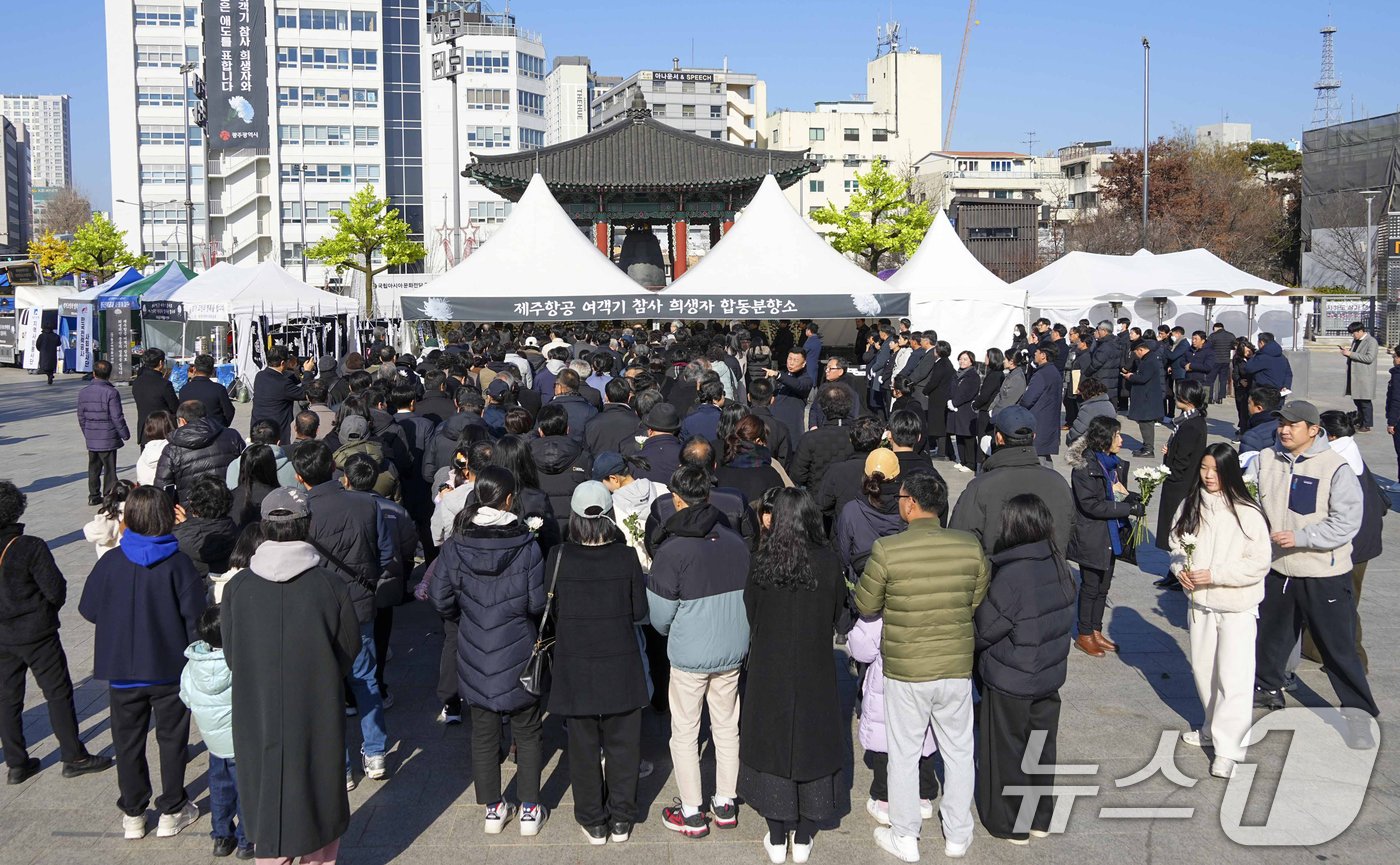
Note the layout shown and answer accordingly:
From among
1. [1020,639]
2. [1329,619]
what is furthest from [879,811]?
[1329,619]

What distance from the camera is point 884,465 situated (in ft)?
18.7

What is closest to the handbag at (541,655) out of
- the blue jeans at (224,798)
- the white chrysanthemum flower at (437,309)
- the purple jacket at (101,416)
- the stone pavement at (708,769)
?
the stone pavement at (708,769)

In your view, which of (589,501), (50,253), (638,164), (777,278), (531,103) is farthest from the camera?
(531,103)

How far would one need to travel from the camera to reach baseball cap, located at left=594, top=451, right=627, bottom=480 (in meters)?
6.06

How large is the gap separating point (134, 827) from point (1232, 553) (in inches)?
203

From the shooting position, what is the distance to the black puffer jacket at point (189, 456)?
7.44 metres

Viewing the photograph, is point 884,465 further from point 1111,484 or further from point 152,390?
point 152,390

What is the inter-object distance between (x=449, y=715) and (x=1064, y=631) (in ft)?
11.1

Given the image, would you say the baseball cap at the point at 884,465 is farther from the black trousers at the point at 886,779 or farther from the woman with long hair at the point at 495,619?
the woman with long hair at the point at 495,619

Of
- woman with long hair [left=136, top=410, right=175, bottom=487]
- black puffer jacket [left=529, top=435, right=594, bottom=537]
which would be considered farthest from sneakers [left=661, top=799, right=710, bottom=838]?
woman with long hair [left=136, top=410, right=175, bottom=487]

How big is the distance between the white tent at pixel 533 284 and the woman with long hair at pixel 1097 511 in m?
9.12

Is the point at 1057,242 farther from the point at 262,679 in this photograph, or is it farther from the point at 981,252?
the point at 262,679

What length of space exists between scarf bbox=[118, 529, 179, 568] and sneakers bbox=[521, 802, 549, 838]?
1.93m

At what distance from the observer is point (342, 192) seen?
221 ft
